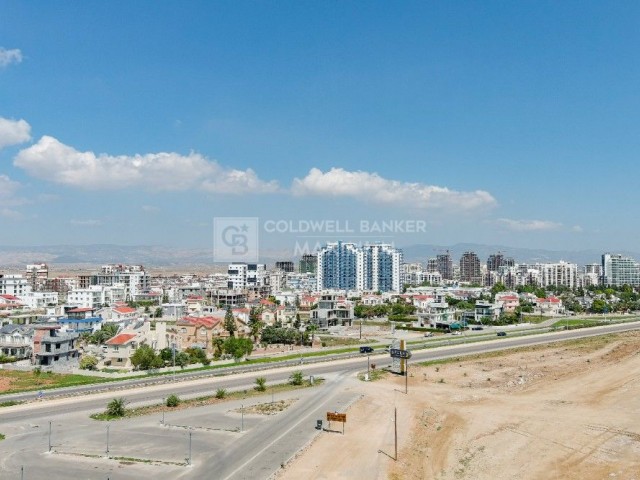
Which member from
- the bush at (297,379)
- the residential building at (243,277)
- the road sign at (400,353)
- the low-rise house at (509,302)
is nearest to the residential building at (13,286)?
the residential building at (243,277)

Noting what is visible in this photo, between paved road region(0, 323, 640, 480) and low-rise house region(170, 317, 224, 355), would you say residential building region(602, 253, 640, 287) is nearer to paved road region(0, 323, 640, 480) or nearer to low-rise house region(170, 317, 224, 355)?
low-rise house region(170, 317, 224, 355)

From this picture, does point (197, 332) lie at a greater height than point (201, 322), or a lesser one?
lesser

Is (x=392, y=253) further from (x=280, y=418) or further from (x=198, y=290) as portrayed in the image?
(x=280, y=418)

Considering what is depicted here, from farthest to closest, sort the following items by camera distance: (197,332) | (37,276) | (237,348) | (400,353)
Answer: (37,276)
(197,332)
(237,348)
(400,353)

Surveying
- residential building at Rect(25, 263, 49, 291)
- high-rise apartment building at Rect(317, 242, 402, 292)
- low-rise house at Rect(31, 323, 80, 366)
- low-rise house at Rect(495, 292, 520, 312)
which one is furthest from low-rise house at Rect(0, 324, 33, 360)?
high-rise apartment building at Rect(317, 242, 402, 292)

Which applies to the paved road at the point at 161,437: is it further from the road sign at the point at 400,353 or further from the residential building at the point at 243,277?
the residential building at the point at 243,277

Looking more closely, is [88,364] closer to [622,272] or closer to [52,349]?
[52,349]

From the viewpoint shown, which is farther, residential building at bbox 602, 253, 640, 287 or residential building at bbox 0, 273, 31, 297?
residential building at bbox 602, 253, 640, 287

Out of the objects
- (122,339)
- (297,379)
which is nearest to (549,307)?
(297,379)
